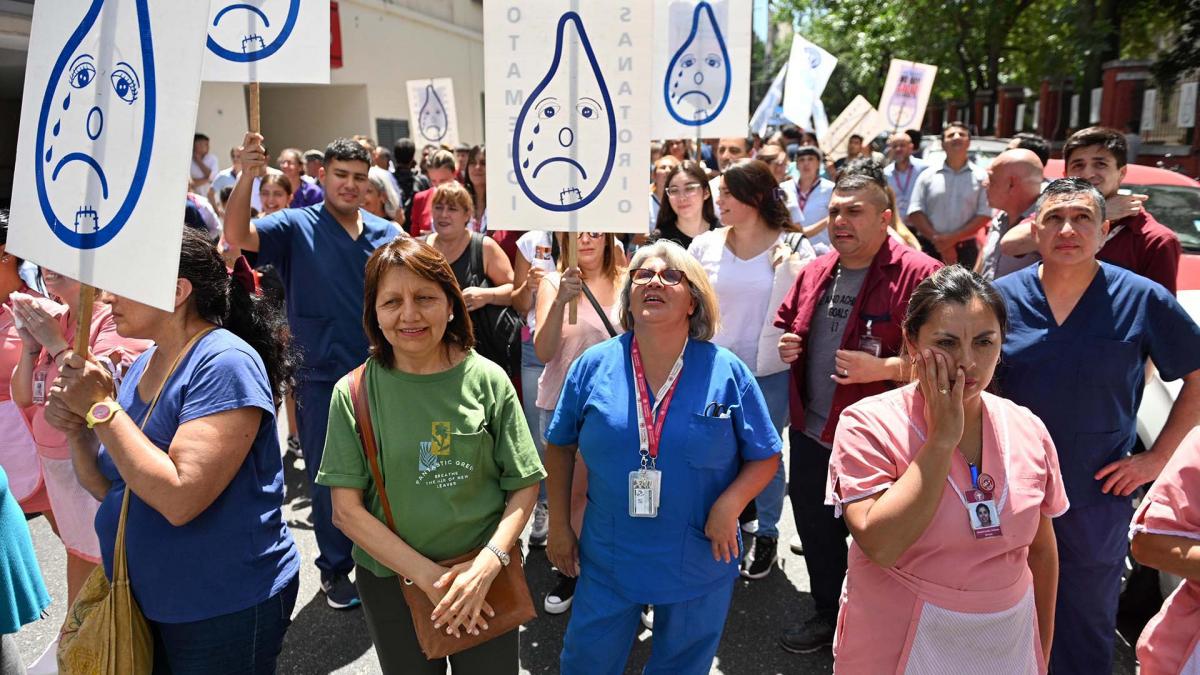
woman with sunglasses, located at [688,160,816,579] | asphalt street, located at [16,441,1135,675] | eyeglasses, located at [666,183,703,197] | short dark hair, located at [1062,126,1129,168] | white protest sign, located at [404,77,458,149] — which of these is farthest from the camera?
white protest sign, located at [404,77,458,149]

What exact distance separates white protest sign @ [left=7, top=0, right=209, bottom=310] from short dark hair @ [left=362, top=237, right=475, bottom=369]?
1.95 feet

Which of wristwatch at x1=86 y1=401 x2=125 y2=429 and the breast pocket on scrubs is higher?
wristwatch at x1=86 y1=401 x2=125 y2=429

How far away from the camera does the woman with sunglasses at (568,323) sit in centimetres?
356

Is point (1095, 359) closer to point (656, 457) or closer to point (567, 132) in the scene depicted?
point (656, 457)

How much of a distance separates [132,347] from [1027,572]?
294 centimetres

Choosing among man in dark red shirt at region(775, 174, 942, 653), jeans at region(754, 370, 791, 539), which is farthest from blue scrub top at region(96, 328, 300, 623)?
jeans at region(754, 370, 791, 539)

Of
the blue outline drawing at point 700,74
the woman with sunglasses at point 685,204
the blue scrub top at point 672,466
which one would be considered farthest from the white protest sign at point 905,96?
the blue scrub top at point 672,466

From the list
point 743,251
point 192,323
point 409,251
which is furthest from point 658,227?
point 192,323

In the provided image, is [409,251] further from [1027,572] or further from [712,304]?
[1027,572]

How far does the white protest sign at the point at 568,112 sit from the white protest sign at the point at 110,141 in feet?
3.94

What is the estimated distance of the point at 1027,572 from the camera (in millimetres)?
2129

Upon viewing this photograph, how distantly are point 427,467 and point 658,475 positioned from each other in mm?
648

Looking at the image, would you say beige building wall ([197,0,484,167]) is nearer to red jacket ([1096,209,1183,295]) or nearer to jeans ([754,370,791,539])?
jeans ([754,370,791,539])

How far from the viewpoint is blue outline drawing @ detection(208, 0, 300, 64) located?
353 cm
